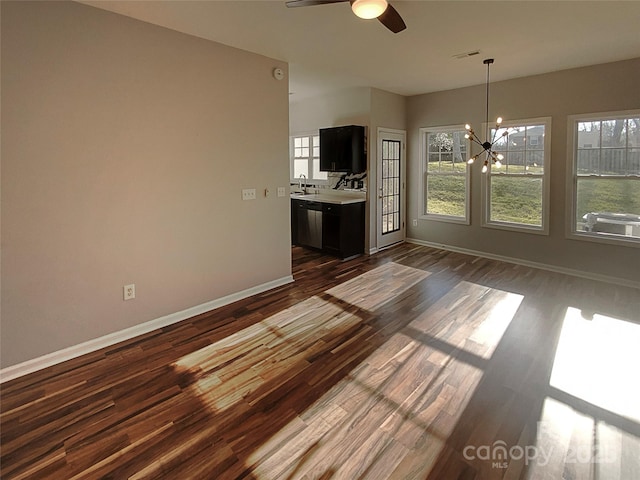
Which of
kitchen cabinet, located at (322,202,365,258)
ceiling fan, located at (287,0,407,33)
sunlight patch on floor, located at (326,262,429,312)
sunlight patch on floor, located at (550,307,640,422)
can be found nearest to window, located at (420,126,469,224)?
Result: kitchen cabinet, located at (322,202,365,258)

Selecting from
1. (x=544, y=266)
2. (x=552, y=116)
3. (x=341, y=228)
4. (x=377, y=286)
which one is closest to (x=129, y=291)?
(x=377, y=286)

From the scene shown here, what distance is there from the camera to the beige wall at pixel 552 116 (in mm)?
4438

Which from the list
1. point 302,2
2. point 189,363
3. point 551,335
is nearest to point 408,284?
point 551,335

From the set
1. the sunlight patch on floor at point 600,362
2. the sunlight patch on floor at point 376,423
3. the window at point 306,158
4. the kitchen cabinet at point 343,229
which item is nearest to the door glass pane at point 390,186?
the kitchen cabinet at point 343,229

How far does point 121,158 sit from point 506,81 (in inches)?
212

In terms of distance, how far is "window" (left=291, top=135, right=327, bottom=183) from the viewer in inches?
271

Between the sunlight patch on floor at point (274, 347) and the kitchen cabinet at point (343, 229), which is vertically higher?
the kitchen cabinet at point (343, 229)

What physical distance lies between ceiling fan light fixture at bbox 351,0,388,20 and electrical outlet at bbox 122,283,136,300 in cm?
296

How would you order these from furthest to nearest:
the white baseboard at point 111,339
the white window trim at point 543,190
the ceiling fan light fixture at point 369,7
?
the white window trim at point 543,190 < the white baseboard at point 111,339 < the ceiling fan light fixture at point 369,7

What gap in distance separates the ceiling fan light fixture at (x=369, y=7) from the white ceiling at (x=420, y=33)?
0.51m

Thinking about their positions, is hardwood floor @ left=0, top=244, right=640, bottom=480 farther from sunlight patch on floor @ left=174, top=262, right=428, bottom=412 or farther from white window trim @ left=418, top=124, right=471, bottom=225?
white window trim @ left=418, top=124, right=471, bottom=225

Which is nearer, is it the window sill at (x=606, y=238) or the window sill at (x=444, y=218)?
the window sill at (x=606, y=238)

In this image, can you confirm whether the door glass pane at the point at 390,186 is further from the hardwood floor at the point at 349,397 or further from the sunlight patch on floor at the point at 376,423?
the sunlight patch on floor at the point at 376,423

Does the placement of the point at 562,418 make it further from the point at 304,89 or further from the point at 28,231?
the point at 304,89
